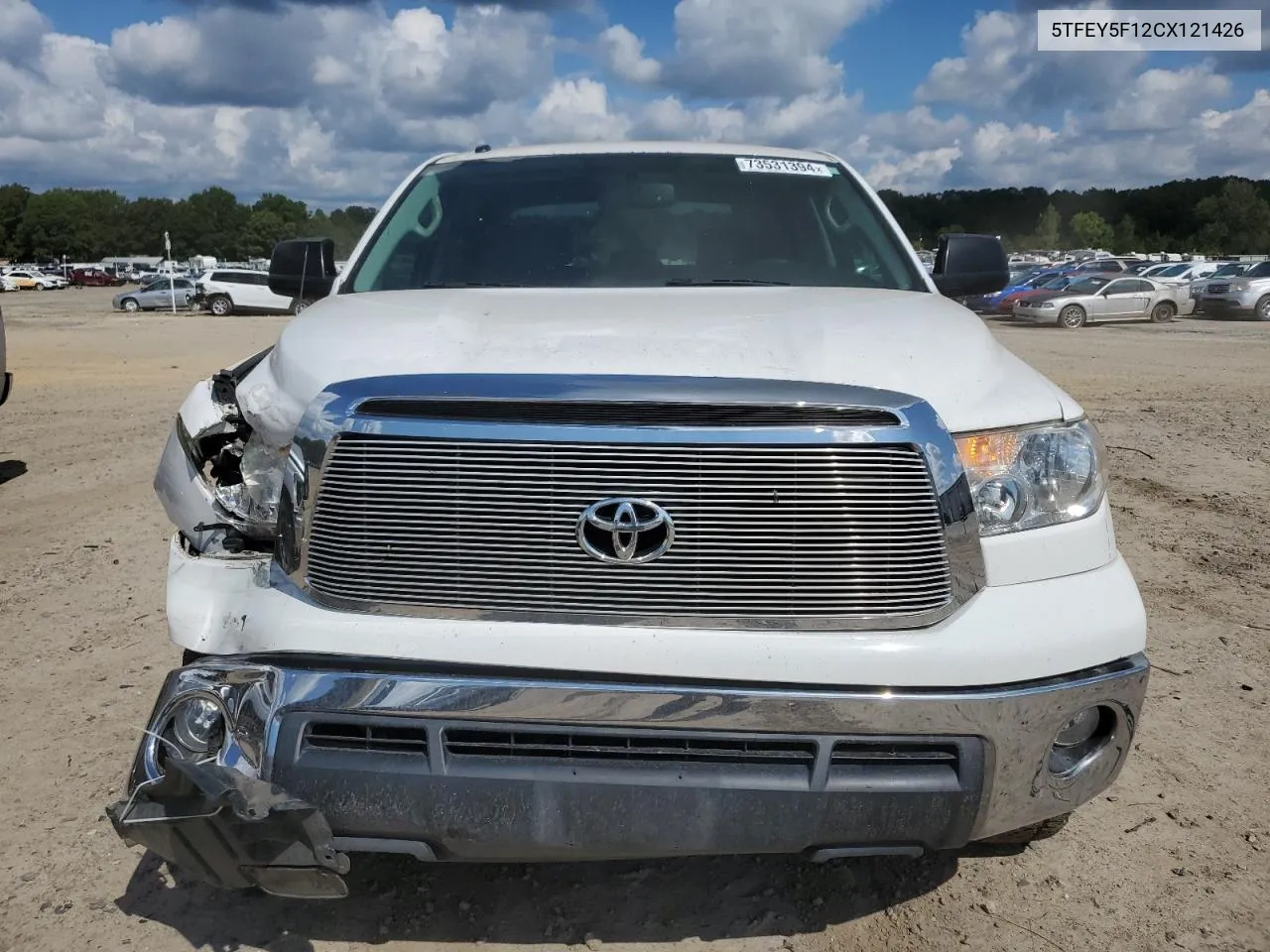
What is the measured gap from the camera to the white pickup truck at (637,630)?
2158mm

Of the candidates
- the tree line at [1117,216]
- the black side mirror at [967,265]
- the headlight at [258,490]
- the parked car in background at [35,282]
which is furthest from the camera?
the tree line at [1117,216]

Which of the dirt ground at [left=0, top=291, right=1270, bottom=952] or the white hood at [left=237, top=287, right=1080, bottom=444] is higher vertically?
the white hood at [left=237, top=287, right=1080, bottom=444]

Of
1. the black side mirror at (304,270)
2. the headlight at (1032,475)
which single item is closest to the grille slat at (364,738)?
the headlight at (1032,475)

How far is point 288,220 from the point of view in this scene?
148125 mm

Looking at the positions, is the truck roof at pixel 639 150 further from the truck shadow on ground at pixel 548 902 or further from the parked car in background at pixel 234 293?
the parked car in background at pixel 234 293

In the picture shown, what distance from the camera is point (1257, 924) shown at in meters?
2.64

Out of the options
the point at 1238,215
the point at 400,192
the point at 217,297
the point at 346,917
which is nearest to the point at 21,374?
the point at 400,192

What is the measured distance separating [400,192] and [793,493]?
248 centimetres

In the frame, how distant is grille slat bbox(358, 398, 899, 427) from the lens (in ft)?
7.13

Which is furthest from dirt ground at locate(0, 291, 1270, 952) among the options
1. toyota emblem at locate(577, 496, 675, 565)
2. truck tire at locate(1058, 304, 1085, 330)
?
truck tire at locate(1058, 304, 1085, 330)

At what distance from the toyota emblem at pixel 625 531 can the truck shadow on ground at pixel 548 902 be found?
40.7 inches

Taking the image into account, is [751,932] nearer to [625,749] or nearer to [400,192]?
[625,749]

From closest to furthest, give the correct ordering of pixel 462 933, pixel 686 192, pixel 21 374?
1. pixel 462 933
2. pixel 686 192
3. pixel 21 374

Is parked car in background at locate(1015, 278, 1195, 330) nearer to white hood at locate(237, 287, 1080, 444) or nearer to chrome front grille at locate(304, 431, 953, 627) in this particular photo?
white hood at locate(237, 287, 1080, 444)
